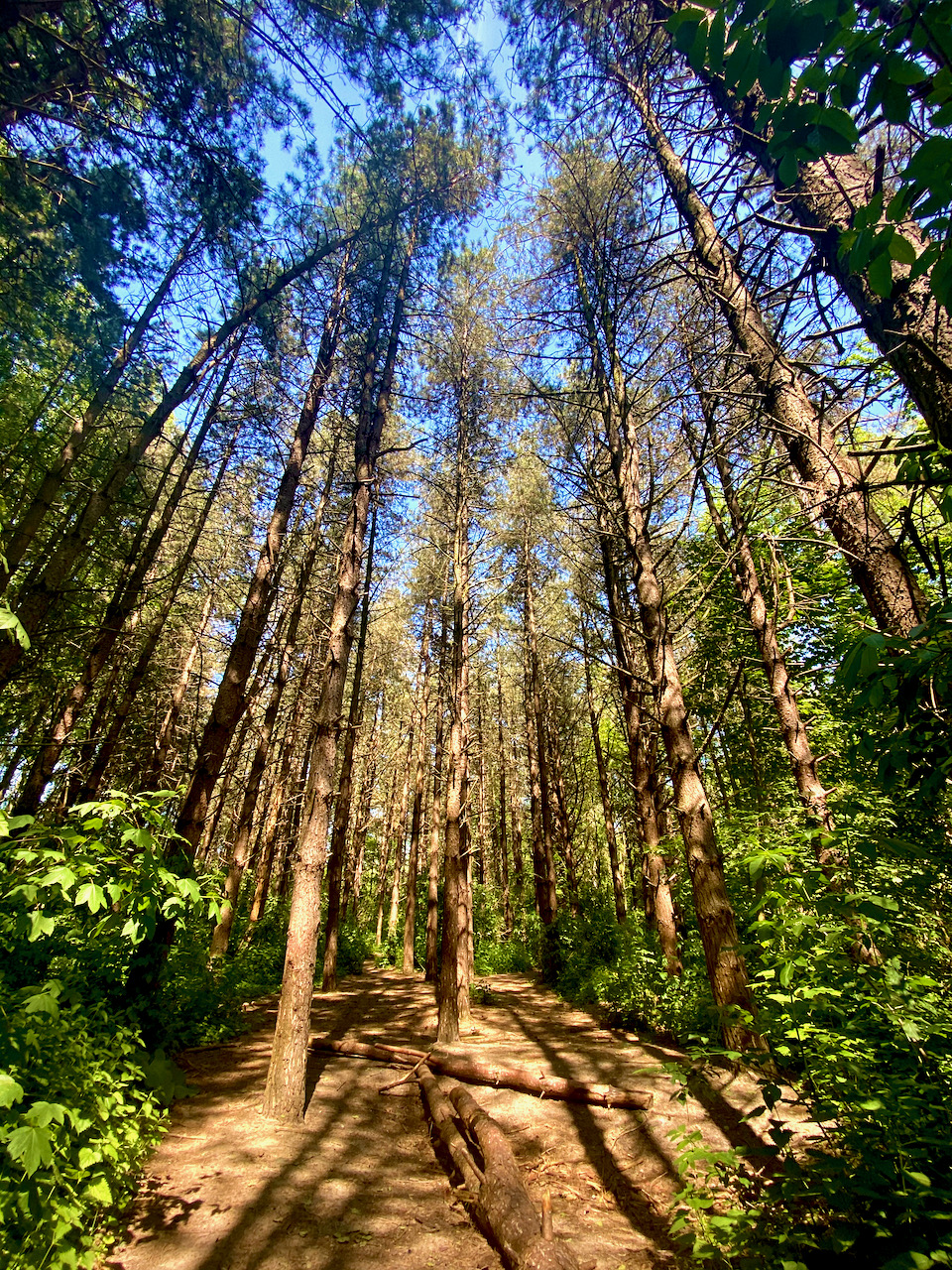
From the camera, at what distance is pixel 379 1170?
14.0 ft

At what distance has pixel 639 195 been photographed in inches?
262

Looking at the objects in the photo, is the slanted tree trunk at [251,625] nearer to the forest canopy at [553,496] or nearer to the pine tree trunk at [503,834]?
the forest canopy at [553,496]

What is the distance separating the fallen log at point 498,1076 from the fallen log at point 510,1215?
131 centimetres

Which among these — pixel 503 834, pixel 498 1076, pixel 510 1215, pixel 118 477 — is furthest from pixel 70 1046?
pixel 503 834

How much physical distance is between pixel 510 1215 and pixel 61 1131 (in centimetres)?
258

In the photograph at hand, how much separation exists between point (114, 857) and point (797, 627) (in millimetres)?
10330

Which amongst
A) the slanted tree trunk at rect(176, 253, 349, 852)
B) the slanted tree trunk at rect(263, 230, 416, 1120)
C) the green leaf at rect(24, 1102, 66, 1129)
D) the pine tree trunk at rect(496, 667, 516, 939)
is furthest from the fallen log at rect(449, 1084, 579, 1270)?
the pine tree trunk at rect(496, 667, 516, 939)

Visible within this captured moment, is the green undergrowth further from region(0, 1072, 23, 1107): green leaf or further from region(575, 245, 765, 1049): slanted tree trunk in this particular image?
region(575, 245, 765, 1049): slanted tree trunk

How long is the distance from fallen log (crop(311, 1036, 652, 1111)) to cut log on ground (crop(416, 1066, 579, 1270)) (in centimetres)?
71

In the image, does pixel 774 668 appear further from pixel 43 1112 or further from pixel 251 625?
pixel 43 1112

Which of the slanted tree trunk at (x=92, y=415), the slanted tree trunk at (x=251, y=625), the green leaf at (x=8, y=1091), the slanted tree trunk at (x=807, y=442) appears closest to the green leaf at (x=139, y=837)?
the green leaf at (x=8, y=1091)

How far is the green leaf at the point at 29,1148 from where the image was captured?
1720 mm

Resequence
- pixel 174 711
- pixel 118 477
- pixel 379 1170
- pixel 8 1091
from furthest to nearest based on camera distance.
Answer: pixel 174 711 < pixel 118 477 < pixel 379 1170 < pixel 8 1091

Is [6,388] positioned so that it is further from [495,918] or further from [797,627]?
[495,918]
